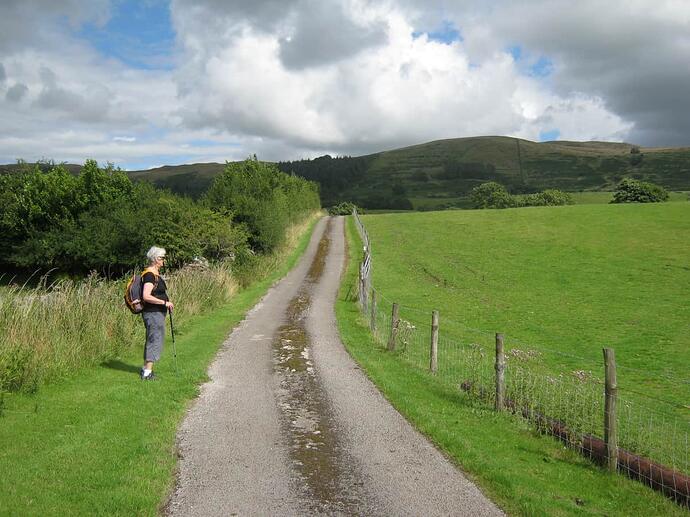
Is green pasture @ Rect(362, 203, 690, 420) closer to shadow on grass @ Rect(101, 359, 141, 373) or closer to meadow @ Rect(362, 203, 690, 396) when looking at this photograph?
meadow @ Rect(362, 203, 690, 396)

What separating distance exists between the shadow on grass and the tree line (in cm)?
1921

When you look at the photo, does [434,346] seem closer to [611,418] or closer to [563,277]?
[611,418]

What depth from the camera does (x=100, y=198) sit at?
49.2 metres

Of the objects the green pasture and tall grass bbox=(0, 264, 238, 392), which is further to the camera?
the green pasture

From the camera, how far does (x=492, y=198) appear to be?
4700 inches

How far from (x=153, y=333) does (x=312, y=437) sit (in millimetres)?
4241

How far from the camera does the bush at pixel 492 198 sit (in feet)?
383

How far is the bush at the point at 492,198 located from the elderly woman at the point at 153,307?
366 ft

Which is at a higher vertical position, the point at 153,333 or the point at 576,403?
the point at 153,333

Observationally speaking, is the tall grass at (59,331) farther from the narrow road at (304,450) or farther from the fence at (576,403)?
the fence at (576,403)

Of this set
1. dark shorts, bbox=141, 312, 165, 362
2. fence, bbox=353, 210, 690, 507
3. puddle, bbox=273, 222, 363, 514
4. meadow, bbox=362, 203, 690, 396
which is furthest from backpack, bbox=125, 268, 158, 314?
meadow, bbox=362, 203, 690, 396

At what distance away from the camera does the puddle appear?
5.91 metres

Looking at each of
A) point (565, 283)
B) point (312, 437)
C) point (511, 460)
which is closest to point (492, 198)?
point (565, 283)

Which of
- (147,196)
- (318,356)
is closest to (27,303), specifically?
(318,356)
